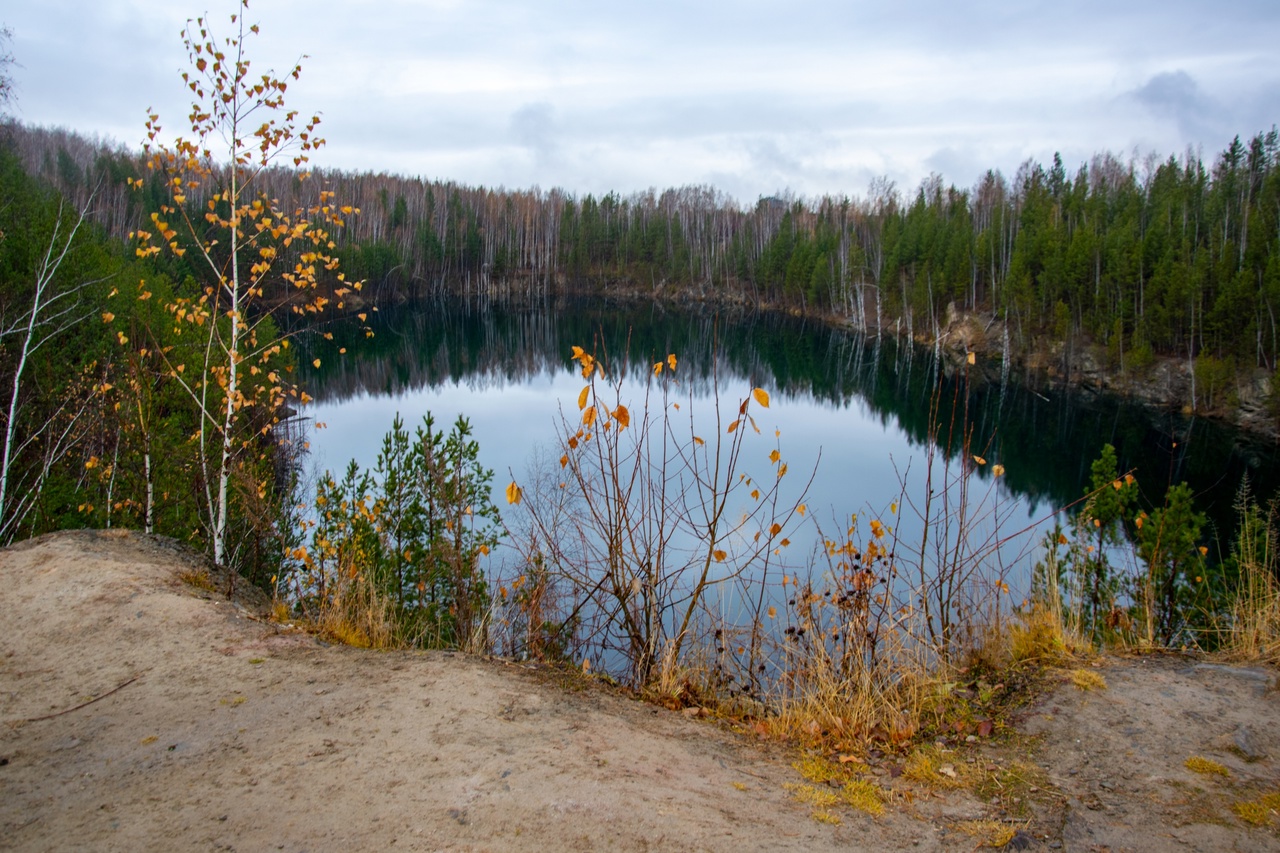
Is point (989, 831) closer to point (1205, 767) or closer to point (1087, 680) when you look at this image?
point (1205, 767)

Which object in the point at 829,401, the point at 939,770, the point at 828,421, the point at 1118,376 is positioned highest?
the point at 1118,376

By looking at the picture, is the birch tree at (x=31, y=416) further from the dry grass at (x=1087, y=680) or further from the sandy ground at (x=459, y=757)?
the dry grass at (x=1087, y=680)

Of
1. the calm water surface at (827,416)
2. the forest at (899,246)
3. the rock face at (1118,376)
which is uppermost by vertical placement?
the forest at (899,246)

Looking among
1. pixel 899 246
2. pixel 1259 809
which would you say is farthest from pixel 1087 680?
pixel 899 246

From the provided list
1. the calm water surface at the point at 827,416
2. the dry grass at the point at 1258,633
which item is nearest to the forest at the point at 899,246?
the calm water surface at the point at 827,416

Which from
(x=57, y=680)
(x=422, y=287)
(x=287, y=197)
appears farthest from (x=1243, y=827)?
(x=287, y=197)

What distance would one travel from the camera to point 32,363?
11719 millimetres

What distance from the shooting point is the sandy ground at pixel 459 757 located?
11.4ft

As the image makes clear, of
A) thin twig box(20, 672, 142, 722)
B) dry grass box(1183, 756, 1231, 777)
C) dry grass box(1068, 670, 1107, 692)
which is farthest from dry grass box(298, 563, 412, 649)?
dry grass box(1183, 756, 1231, 777)

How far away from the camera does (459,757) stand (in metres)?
4.02

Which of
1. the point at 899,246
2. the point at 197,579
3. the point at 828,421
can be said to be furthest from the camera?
the point at 899,246

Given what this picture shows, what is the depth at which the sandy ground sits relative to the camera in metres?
3.47

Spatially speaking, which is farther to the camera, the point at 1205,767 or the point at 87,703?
the point at 87,703

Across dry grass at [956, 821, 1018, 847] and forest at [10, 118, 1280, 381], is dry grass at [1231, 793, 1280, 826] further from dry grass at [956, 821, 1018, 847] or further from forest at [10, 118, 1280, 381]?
forest at [10, 118, 1280, 381]
